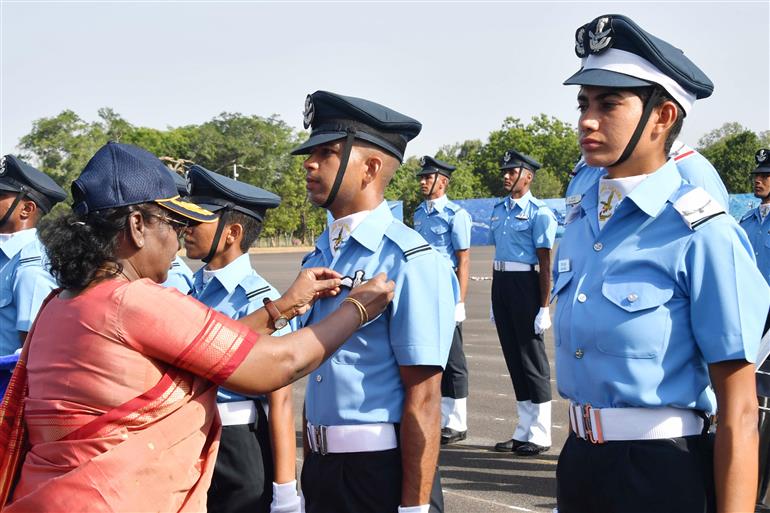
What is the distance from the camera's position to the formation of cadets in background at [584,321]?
8.03 feet

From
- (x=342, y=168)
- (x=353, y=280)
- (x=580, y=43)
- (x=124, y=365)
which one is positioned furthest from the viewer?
(x=342, y=168)

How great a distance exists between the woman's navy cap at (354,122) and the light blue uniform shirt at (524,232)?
4.92m

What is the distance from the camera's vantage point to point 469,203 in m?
48.4

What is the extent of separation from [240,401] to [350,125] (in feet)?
4.50

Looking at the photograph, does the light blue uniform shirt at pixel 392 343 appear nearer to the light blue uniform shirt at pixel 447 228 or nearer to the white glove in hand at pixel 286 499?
the white glove in hand at pixel 286 499

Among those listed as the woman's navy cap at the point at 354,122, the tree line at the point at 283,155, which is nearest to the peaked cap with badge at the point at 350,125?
the woman's navy cap at the point at 354,122

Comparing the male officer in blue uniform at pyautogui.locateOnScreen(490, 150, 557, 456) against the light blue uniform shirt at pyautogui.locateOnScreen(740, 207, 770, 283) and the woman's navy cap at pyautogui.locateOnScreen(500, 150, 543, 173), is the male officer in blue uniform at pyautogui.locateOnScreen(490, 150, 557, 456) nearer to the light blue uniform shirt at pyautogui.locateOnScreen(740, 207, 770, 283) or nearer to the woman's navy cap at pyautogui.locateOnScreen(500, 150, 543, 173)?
the woman's navy cap at pyautogui.locateOnScreen(500, 150, 543, 173)

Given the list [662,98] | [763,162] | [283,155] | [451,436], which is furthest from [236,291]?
[283,155]

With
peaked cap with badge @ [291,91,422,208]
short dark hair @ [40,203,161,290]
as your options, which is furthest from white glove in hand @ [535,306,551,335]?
short dark hair @ [40,203,161,290]

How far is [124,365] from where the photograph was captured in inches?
90.8

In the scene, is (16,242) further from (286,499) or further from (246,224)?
(286,499)

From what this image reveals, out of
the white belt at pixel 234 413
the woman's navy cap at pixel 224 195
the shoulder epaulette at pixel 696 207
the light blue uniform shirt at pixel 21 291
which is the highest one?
the woman's navy cap at pixel 224 195

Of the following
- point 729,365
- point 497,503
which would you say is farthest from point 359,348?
point 497,503

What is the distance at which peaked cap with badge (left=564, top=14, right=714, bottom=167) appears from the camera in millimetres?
2617
